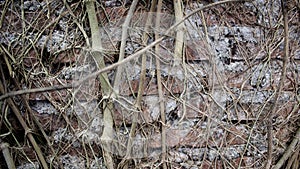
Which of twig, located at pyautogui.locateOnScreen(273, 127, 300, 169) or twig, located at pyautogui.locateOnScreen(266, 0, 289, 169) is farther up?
twig, located at pyautogui.locateOnScreen(266, 0, 289, 169)

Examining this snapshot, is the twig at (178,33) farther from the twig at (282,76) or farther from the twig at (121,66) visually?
the twig at (282,76)

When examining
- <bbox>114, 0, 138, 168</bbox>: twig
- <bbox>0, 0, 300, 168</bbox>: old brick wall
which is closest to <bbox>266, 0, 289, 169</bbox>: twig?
<bbox>0, 0, 300, 168</bbox>: old brick wall

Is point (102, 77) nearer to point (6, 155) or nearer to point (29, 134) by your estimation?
point (29, 134)

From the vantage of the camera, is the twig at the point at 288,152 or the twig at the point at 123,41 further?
the twig at the point at 288,152

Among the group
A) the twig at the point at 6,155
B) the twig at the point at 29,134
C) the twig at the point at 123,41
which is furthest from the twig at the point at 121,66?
the twig at the point at 6,155

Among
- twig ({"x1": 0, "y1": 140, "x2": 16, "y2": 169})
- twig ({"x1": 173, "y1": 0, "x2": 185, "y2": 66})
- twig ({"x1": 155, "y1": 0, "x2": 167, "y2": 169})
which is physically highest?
twig ({"x1": 173, "y1": 0, "x2": 185, "y2": 66})

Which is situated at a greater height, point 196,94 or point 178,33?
point 178,33

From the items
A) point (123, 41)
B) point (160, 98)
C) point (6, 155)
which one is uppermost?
point (123, 41)

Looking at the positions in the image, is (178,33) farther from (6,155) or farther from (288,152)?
(6,155)

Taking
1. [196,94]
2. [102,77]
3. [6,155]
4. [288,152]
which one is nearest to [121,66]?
[102,77]

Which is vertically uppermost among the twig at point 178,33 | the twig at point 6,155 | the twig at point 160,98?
the twig at point 178,33

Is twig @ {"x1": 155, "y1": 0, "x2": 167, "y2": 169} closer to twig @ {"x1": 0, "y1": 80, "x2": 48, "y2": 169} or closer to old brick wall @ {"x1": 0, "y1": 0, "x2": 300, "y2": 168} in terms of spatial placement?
old brick wall @ {"x1": 0, "y1": 0, "x2": 300, "y2": 168}

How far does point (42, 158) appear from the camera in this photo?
1479 mm

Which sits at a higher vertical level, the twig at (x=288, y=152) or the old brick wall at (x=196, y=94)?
the old brick wall at (x=196, y=94)
